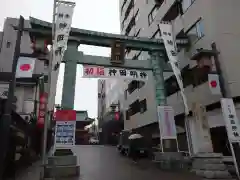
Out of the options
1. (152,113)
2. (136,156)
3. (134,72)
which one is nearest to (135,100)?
(152,113)

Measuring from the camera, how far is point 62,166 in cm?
1032

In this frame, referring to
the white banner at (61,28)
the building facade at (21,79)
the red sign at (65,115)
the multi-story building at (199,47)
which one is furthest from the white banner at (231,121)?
the building facade at (21,79)

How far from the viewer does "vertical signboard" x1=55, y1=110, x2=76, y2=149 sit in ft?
34.9

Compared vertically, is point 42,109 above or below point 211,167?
above

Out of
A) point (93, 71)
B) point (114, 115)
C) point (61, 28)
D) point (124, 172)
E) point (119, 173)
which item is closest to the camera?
point (119, 173)

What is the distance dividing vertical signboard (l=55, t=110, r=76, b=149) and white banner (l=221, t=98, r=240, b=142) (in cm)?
753

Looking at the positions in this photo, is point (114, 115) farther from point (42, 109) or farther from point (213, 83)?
point (213, 83)

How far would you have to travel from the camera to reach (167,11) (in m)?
21.0

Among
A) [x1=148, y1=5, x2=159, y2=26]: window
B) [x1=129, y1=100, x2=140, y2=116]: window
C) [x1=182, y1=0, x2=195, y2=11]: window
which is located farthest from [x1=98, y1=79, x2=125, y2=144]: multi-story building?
[x1=182, y1=0, x2=195, y2=11]: window

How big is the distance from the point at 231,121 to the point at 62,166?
843cm

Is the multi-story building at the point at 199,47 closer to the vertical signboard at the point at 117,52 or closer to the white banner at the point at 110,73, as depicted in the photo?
the vertical signboard at the point at 117,52

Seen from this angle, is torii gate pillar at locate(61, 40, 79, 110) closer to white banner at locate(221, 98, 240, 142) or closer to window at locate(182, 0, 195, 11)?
white banner at locate(221, 98, 240, 142)

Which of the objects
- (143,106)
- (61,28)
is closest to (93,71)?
(61,28)

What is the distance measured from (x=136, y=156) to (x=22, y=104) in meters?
14.7
